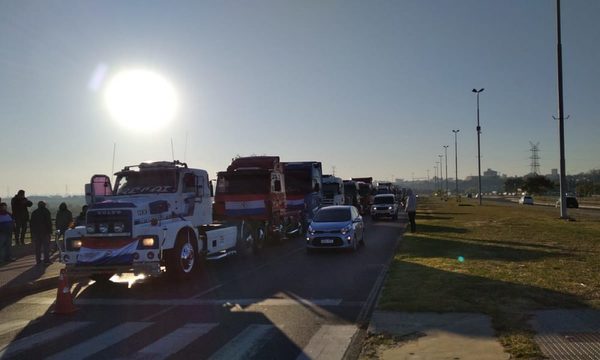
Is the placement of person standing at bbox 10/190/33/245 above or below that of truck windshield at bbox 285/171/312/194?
below

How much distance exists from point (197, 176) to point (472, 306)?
8471 millimetres

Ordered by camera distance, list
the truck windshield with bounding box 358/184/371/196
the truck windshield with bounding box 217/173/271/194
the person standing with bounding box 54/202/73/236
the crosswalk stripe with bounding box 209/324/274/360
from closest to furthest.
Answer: the crosswalk stripe with bounding box 209/324/274/360 < the person standing with bounding box 54/202/73/236 < the truck windshield with bounding box 217/173/271/194 < the truck windshield with bounding box 358/184/371/196

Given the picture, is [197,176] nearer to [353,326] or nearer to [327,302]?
[327,302]

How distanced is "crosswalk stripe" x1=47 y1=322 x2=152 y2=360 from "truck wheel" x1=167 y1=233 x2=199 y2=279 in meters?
3.96

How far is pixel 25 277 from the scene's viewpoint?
1367cm

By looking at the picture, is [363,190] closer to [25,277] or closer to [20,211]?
[20,211]

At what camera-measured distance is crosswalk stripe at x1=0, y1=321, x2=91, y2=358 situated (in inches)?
286

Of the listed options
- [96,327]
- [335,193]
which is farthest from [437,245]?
[335,193]

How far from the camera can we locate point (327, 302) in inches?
396

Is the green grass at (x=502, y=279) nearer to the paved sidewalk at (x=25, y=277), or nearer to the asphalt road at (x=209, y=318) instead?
the asphalt road at (x=209, y=318)

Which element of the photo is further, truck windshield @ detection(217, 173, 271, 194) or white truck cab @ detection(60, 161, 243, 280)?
truck windshield @ detection(217, 173, 271, 194)

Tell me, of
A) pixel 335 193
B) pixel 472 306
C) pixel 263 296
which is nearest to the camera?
pixel 472 306

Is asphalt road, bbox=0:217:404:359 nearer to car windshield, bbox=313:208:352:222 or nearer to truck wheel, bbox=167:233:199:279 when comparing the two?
truck wheel, bbox=167:233:199:279

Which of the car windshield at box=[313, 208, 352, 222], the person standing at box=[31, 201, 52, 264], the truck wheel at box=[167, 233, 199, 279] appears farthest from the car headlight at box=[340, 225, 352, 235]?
the person standing at box=[31, 201, 52, 264]
